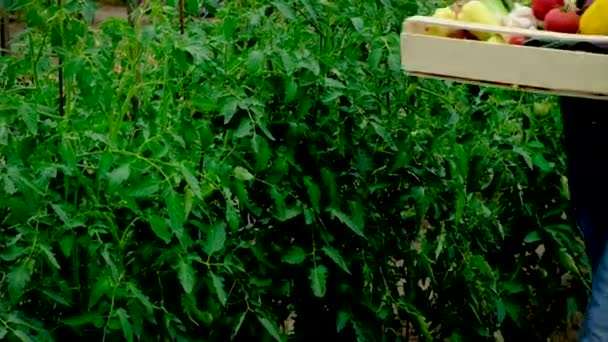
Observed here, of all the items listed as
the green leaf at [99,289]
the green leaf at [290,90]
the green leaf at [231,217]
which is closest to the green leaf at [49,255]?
the green leaf at [99,289]

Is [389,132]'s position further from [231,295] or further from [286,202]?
[231,295]

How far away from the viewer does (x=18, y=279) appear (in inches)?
128

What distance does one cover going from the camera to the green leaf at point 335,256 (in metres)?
3.95

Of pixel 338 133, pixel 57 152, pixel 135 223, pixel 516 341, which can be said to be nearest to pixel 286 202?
pixel 338 133

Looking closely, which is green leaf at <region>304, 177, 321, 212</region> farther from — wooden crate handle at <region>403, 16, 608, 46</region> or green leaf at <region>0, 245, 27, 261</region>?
green leaf at <region>0, 245, 27, 261</region>

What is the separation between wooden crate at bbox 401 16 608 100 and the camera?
3.11m

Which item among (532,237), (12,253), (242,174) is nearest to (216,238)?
(242,174)

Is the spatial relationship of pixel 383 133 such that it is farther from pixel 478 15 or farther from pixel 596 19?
pixel 596 19

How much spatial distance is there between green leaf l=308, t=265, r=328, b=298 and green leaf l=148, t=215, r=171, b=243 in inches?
22.3

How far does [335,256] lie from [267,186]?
288 millimetres

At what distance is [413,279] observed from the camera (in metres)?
4.31

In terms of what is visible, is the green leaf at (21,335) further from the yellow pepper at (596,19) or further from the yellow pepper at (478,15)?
the yellow pepper at (596,19)

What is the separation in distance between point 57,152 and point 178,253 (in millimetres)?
403

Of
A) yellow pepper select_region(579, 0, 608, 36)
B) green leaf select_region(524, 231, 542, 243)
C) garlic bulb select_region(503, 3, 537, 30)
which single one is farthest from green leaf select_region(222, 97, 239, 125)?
green leaf select_region(524, 231, 542, 243)
